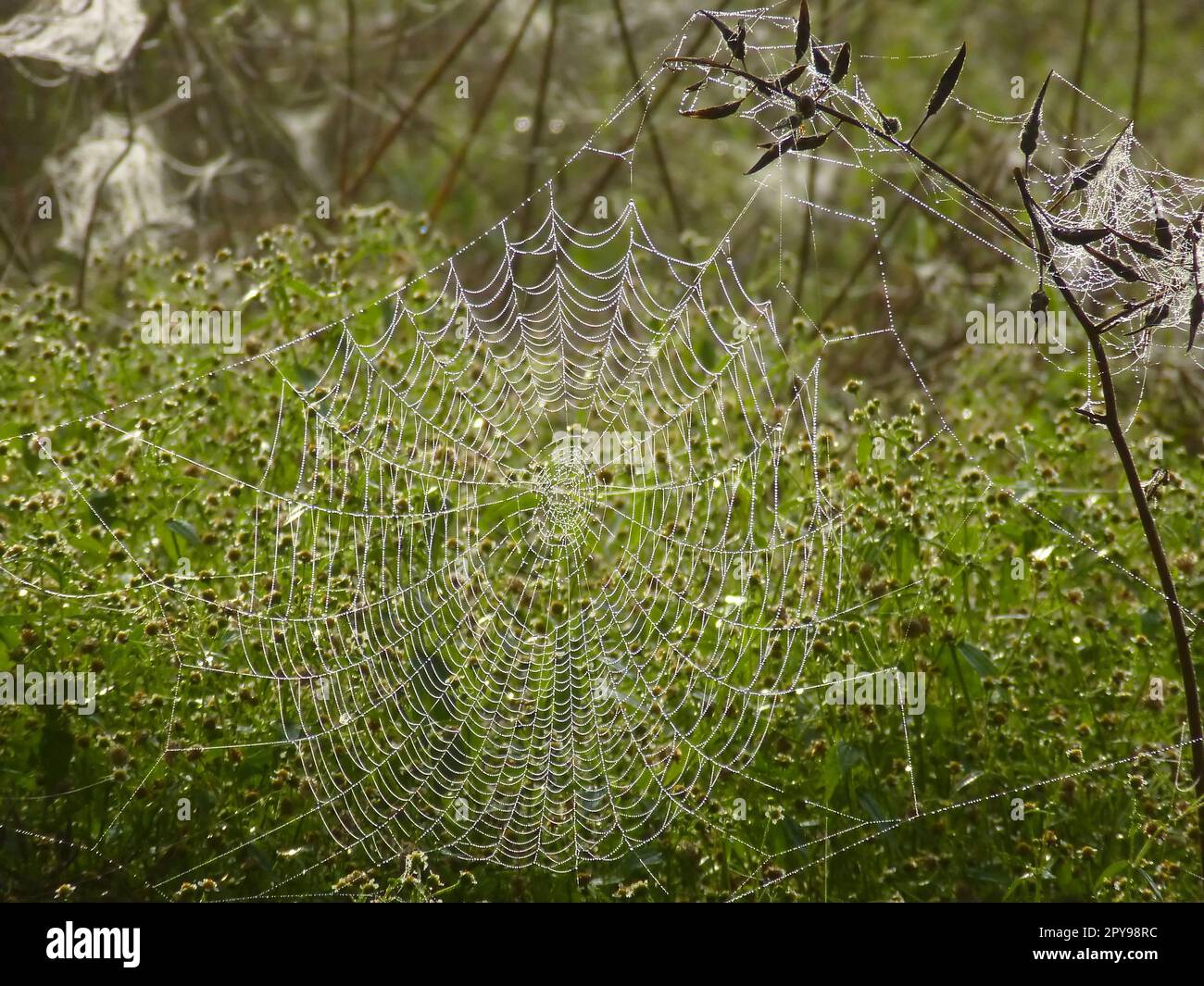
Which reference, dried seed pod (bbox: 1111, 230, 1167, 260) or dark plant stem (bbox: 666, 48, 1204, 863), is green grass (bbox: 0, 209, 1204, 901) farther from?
dried seed pod (bbox: 1111, 230, 1167, 260)

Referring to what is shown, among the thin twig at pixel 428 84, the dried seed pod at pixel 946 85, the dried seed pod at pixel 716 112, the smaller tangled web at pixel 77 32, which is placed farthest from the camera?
the thin twig at pixel 428 84

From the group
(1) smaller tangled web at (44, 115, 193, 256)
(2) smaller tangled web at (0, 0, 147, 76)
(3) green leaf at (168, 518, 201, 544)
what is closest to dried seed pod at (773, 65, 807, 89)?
(3) green leaf at (168, 518, 201, 544)

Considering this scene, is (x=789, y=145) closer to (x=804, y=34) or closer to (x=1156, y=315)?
(x=804, y=34)

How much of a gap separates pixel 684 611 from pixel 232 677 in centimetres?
103

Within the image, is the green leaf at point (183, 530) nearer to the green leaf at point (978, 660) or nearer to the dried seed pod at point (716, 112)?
the dried seed pod at point (716, 112)

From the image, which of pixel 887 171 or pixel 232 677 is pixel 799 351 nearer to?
pixel 232 677

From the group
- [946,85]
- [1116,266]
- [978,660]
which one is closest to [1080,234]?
[1116,266]

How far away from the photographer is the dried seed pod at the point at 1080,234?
234cm

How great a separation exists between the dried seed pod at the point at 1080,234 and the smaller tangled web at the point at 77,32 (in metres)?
3.78

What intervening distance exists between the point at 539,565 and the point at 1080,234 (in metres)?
1.73

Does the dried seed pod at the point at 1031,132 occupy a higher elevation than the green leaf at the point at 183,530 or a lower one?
Answer: higher

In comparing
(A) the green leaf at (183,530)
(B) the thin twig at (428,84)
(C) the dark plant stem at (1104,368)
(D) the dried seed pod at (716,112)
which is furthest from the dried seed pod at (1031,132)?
(B) the thin twig at (428,84)

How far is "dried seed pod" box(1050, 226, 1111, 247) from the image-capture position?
7.67ft

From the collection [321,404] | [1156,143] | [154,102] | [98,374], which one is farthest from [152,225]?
[1156,143]
